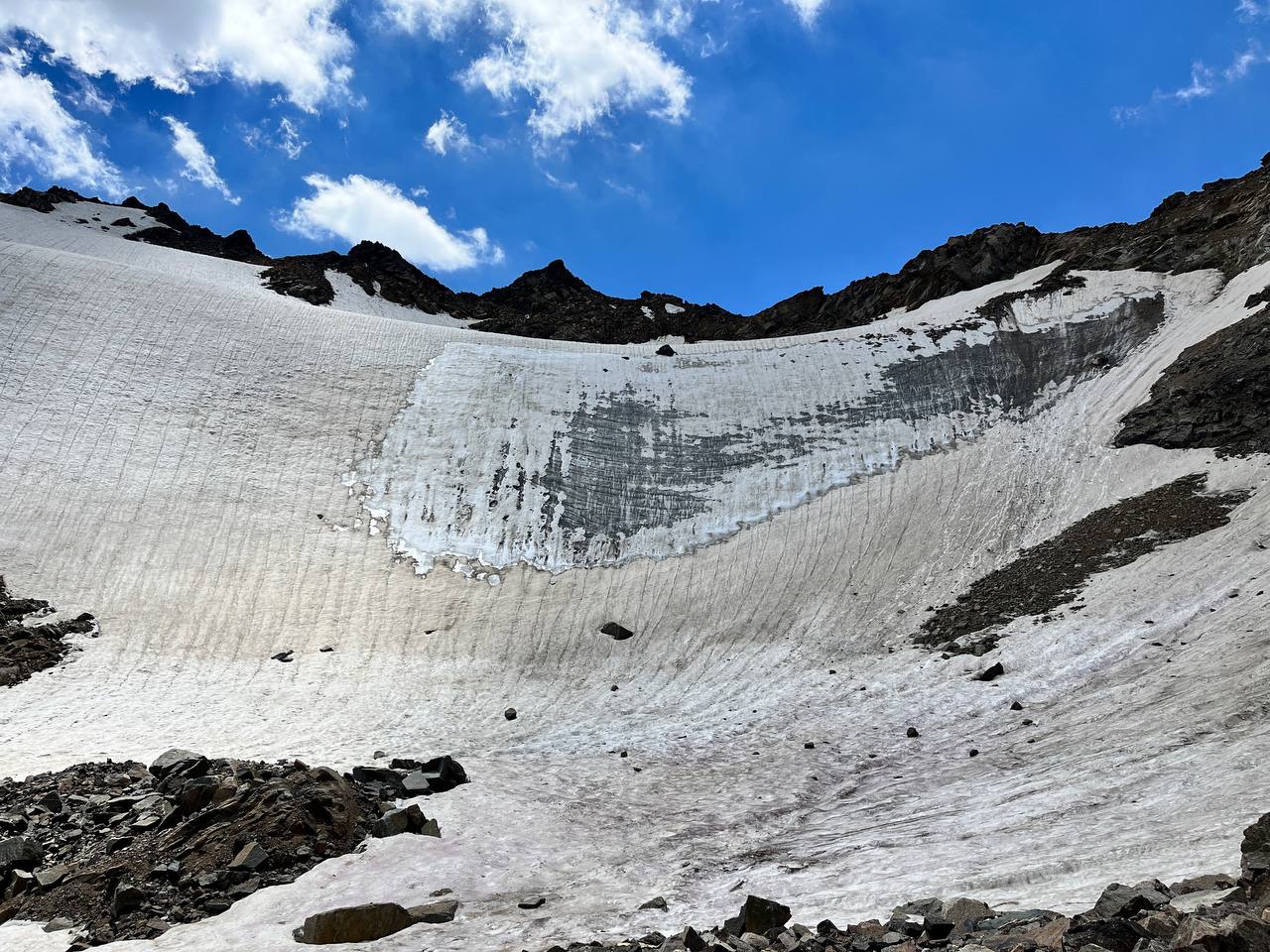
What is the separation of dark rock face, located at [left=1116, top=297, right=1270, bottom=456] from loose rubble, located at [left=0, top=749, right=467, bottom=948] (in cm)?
2381

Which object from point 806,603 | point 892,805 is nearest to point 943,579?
point 806,603

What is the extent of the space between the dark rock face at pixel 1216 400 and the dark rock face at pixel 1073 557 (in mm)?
2362

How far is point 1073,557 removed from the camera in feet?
66.9

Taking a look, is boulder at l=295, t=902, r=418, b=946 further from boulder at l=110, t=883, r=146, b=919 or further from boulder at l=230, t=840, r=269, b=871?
boulder at l=110, t=883, r=146, b=919

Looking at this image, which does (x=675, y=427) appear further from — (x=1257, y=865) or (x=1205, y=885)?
(x=1257, y=865)

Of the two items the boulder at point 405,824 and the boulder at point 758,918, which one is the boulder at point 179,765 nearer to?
the boulder at point 405,824

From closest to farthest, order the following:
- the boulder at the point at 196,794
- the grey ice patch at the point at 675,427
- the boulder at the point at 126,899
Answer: the boulder at the point at 126,899
the boulder at the point at 196,794
the grey ice patch at the point at 675,427

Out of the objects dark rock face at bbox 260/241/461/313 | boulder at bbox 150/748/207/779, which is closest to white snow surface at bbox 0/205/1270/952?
boulder at bbox 150/748/207/779

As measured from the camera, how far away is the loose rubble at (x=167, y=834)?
8.35 meters

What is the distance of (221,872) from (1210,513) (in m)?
21.2

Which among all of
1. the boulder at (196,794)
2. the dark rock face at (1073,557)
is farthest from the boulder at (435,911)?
the dark rock face at (1073,557)

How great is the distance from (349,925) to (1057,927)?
575 cm

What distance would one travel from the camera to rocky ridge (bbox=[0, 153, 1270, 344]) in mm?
39094

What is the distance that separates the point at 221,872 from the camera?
870 cm
